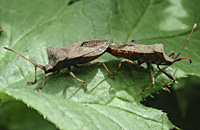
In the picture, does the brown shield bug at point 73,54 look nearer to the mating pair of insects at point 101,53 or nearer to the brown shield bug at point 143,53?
the mating pair of insects at point 101,53

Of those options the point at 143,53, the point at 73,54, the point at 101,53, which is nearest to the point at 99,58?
the point at 101,53

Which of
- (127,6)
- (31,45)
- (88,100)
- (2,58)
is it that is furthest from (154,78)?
(2,58)

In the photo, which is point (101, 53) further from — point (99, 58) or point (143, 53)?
point (143, 53)

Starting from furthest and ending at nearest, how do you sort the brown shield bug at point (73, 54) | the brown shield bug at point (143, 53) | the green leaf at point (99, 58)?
the brown shield bug at point (143, 53) → the brown shield bug at point (73, 54) → the green leaf at point (99, 58)

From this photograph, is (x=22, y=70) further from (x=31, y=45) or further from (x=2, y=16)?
(x=2, y=16)

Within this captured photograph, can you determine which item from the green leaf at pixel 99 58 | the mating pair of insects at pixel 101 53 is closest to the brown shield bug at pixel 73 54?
the mating pair of insects at pixel 101 53
